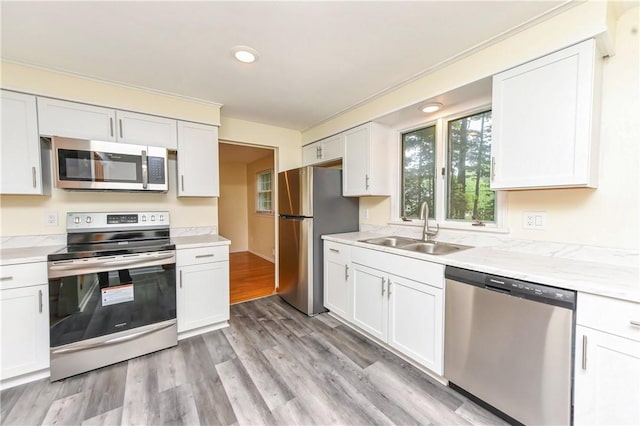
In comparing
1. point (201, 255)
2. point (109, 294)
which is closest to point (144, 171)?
point (201, 255)

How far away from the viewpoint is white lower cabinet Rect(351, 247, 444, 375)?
174 cm

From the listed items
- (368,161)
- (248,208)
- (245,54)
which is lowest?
(248,208)

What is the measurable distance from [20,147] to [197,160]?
1.25 meters

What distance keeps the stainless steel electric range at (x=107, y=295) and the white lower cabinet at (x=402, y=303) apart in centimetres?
173

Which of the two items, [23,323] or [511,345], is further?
[23,323]

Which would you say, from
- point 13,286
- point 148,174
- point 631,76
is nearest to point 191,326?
point 13,286

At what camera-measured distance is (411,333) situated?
190 cm

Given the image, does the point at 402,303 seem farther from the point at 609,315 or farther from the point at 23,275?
the point at 23,275

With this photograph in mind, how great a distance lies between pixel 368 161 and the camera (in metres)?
2.68

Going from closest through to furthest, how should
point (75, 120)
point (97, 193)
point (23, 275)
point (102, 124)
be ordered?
point (23, 275)
point (75, 120)
point (102, 124)
point (97, 193)

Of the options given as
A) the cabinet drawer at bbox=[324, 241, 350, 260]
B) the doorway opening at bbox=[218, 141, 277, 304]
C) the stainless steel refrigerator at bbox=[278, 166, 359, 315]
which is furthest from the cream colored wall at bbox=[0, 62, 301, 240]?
the doorway opening at bbox=[218, 141, 277, 304]

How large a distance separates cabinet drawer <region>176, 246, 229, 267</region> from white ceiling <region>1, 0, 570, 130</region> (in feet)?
5.12

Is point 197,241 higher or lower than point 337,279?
higher

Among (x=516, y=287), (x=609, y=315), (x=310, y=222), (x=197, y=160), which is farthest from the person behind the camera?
(x=310, y=222)
